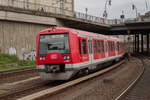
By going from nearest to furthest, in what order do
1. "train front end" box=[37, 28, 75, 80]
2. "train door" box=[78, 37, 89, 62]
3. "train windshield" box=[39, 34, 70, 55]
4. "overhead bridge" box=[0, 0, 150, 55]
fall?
"train front end" box=[37, 28, 75, 80] < "train windshield" box=[39, 34, 70, 55] < "train door" box=[78, 37, 89, 62] < "overhead bridge" box=[0, 0, 150, 55]

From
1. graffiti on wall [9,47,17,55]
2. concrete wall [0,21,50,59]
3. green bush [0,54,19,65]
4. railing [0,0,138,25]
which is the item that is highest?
railing [0,0,138,25]

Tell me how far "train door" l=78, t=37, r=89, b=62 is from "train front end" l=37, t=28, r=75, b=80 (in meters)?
1.29

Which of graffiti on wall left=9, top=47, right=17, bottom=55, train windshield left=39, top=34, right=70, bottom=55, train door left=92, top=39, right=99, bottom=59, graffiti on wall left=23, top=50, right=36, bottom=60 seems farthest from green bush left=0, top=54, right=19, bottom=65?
train windshield left=39, top=34, right=70, bottom=55

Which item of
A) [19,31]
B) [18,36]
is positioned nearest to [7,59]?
[18,36]

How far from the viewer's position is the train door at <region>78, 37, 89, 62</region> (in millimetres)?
10902

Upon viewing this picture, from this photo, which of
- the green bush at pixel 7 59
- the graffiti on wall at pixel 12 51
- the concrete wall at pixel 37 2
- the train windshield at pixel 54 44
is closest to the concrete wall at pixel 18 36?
the graffiti on wall at pixel 12 51

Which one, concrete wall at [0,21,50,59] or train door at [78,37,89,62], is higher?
concrete wall at [0,21,50,59]

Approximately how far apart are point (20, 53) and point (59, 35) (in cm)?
1327

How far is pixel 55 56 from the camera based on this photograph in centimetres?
967

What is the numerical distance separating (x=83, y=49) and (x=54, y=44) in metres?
2.06

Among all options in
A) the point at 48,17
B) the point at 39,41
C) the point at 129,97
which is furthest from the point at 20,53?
the point at 129,97

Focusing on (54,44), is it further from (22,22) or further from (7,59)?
(22,22)

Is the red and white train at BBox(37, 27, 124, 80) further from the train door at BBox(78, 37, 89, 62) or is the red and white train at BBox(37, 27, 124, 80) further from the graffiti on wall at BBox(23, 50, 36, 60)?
the graffiti on wall at BBox(23, 50, 36, 60)

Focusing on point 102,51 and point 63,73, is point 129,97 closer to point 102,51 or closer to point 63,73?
point 63,73
